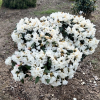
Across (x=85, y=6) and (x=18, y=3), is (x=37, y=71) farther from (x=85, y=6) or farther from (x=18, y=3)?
(x=18, y=3)

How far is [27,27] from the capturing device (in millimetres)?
1983

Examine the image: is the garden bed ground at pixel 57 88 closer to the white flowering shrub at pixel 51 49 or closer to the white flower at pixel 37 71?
the white flowering shrub at pixel 51 49

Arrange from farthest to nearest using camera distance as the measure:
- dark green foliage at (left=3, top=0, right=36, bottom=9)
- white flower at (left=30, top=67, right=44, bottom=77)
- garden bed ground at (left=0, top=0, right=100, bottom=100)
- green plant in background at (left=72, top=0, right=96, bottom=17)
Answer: dark green foliage at (left=3, top=0, right=36, bottom=9) → green plant in background at (left=72, top=0, right=96, bottom=17) → garden bed ground at (left=0, top=0, right=100, bottom=100) → white flower at (left=30, top=67, right=44, bottom=77)

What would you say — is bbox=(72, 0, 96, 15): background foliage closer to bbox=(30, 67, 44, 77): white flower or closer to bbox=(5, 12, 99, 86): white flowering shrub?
bbox=(5, 12, 99, 86): white flowering shrub

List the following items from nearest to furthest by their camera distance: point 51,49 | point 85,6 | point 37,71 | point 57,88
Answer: point 37,71
point 51,49
point 57,88
point 85,6

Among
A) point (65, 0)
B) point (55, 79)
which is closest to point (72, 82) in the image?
point (55, 79)

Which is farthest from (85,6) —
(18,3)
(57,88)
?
(57,88)

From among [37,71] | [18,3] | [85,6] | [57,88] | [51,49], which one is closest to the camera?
[37,71]

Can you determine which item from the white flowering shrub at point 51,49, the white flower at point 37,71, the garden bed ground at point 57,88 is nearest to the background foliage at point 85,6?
the garden bed ground at point 57,88

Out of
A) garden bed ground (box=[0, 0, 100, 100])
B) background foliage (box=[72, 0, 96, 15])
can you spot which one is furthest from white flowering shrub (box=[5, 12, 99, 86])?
background foliage (box=[72, 0, 96, 15])

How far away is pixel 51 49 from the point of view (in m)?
1.82

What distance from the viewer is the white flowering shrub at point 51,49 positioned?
165 cm

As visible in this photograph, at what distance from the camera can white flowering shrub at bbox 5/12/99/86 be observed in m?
1.65

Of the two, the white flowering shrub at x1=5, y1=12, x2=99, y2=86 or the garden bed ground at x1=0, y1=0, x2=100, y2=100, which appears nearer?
the white flowering shrub at x1=5, y1=12, x2=99, y2=86
